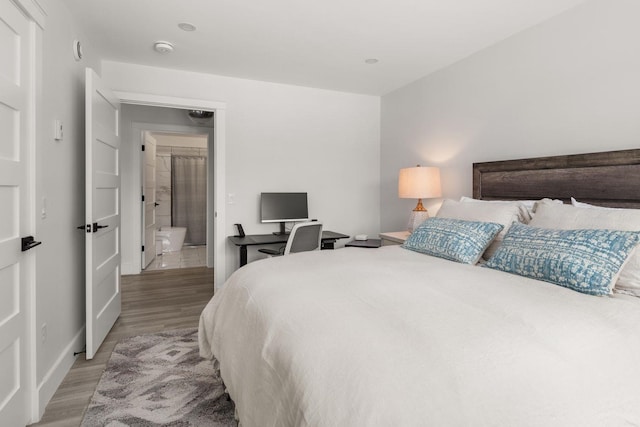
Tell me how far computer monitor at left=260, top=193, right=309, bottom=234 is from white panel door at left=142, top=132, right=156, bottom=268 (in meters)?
2.17

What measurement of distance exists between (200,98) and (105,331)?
7.78 feet

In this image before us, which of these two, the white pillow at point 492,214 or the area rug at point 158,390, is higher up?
the white pillow at point 492,214

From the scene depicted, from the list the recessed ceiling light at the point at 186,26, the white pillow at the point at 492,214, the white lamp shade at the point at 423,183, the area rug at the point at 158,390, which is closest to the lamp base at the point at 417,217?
the white lamp shade at the point at 423,183

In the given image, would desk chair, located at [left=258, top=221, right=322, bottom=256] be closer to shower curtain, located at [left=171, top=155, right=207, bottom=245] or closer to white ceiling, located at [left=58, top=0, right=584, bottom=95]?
white ceiling, located at [left=58, top=0, right=584, bottom=95]

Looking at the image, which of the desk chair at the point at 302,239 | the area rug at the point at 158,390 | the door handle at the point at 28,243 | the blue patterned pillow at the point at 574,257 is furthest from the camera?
the desk chair at the point at 302,239

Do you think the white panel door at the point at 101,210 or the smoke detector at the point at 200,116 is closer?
the white panel door at the point at 101,210

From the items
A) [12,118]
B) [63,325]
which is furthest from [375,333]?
[63,325]

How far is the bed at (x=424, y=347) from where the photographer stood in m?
0.77

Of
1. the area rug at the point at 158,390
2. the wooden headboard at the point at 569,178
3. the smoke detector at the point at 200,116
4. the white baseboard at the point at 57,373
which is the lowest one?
the area rug at the point at 158,390

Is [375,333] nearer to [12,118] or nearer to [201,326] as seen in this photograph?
[201,326]

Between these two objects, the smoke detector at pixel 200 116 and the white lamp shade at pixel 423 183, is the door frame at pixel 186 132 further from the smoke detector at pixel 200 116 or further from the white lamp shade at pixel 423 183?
the white lamp shade at pixel 423 183

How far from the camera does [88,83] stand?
2393 mm

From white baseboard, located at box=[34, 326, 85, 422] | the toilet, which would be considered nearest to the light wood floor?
white baseboard, located at box=[34, 326, 85, 422]

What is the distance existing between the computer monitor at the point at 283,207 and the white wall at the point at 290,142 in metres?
0.14
